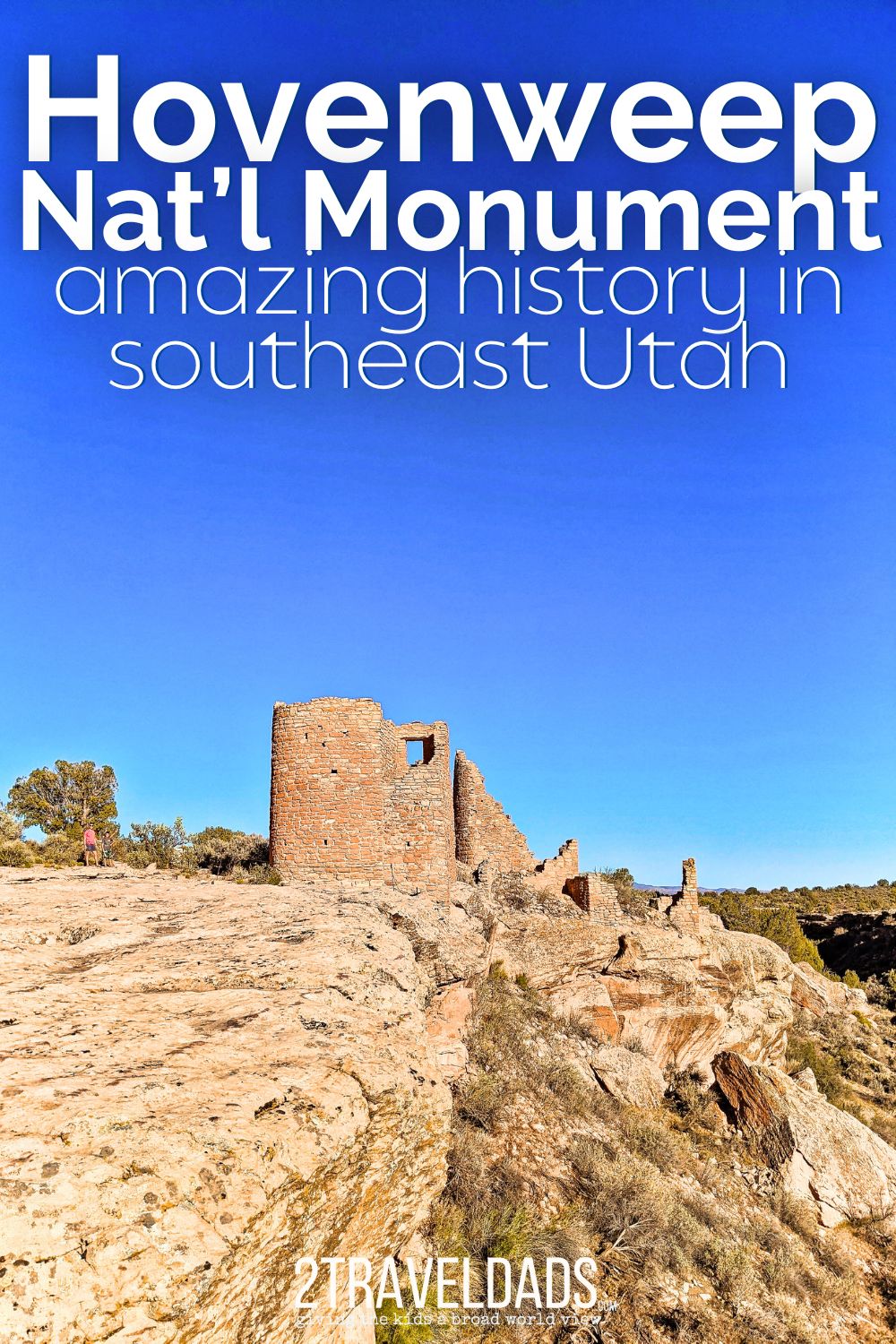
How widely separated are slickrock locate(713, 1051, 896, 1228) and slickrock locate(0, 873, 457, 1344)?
35.4 feet

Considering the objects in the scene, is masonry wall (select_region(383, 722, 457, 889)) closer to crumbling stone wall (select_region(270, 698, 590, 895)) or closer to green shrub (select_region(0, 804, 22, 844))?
crumbling stone wall (select_region(270, 698, 590, 895))

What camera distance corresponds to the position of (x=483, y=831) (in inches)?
783

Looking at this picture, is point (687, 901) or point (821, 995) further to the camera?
point (821, 995)

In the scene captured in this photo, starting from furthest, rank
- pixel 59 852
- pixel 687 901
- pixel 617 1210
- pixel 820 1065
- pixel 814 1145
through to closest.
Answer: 1. pixel 687 901
2. pixel 820 1065
3. pixel 59 852
4. pixel 814 1145
5. pixel 617 1210

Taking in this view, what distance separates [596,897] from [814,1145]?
245 inches

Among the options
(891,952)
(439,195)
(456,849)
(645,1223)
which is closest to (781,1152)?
(645,1223)

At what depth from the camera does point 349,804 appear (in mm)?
15070

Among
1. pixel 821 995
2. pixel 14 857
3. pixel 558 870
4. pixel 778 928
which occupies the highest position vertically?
pixel 14 857

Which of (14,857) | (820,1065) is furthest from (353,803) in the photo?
(820,1065)

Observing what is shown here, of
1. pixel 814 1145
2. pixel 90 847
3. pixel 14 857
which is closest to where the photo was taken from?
pixel 14 857

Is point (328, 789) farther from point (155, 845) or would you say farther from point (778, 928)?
point (778, 928)

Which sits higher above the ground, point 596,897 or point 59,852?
point 59,852

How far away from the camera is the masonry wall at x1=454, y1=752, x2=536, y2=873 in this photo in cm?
1973

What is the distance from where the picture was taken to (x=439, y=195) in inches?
446
